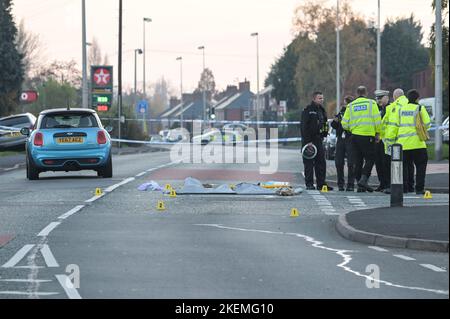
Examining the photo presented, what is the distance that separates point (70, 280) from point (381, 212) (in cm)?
703

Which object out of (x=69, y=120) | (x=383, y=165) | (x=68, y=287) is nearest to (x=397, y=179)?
(x=383, y=165)

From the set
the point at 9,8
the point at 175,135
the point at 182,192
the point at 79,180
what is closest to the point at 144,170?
Answer: the point at 79,180

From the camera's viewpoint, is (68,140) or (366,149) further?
(68,140)

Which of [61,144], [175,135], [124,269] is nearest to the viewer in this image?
[124,269]

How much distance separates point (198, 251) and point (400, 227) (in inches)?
115

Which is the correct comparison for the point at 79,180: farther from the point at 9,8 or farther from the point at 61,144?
the point at 9,8

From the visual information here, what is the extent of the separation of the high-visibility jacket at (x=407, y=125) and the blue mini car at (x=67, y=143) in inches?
292

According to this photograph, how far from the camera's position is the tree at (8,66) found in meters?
58.8

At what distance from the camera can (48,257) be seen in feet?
39.6

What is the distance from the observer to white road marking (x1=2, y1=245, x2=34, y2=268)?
11555 mm

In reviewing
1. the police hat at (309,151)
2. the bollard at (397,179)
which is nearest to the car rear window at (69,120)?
the police hat at (309,151)

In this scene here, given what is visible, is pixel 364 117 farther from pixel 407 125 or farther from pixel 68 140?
pixel 68 140

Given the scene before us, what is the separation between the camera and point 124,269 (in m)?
11.1

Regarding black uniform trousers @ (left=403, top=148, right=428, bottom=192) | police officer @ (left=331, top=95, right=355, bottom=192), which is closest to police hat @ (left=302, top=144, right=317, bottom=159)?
police officer @ (left=331, top=95, right=355, bottom=192)
